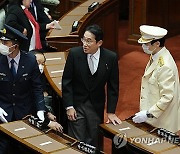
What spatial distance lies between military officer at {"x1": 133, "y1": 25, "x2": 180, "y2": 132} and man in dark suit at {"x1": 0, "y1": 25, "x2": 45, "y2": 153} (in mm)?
1021

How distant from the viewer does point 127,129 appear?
5.52 m

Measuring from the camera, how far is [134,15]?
35.7ft

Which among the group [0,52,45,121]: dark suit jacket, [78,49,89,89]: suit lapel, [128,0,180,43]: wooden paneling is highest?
[78,49,89,89]: suit lapel

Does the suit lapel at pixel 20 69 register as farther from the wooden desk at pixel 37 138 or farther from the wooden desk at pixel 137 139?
the wooden desk at pixel 137 139

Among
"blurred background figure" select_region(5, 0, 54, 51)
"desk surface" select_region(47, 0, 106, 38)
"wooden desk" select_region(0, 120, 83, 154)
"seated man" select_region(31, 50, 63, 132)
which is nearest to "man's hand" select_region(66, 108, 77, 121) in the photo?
"seated man" select_region(31, 50, 63, 132)

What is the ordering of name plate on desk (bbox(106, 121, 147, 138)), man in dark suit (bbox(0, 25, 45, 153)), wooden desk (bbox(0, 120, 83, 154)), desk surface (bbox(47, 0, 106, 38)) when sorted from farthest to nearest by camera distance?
1. desk surface (bbox(47, 0, 106, 38))
2. man in dark suit (bbox(0, 25, 45, 153))
3. name plate on desk (bbox(106, 121, 147, 138))
4. wooden desk (bbox(0, 120, 83, 154))

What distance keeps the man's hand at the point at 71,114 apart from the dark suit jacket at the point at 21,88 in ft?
0.83

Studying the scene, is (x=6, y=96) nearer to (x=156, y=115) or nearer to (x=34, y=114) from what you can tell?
(x=34, y=114)

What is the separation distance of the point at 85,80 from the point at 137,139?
3.29 ft

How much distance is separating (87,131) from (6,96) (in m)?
0.88

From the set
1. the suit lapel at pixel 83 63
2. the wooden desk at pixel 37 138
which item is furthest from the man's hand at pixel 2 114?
the suit lapel at pixel 83 63

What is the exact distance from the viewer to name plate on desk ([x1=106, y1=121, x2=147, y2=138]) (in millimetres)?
5414

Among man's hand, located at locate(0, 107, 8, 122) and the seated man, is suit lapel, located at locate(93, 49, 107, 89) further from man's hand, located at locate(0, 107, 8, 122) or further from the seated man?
man's hand, located at locate(0, 107, 8, 122)

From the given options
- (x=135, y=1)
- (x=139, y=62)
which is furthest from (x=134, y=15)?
(x=139, y=62)
